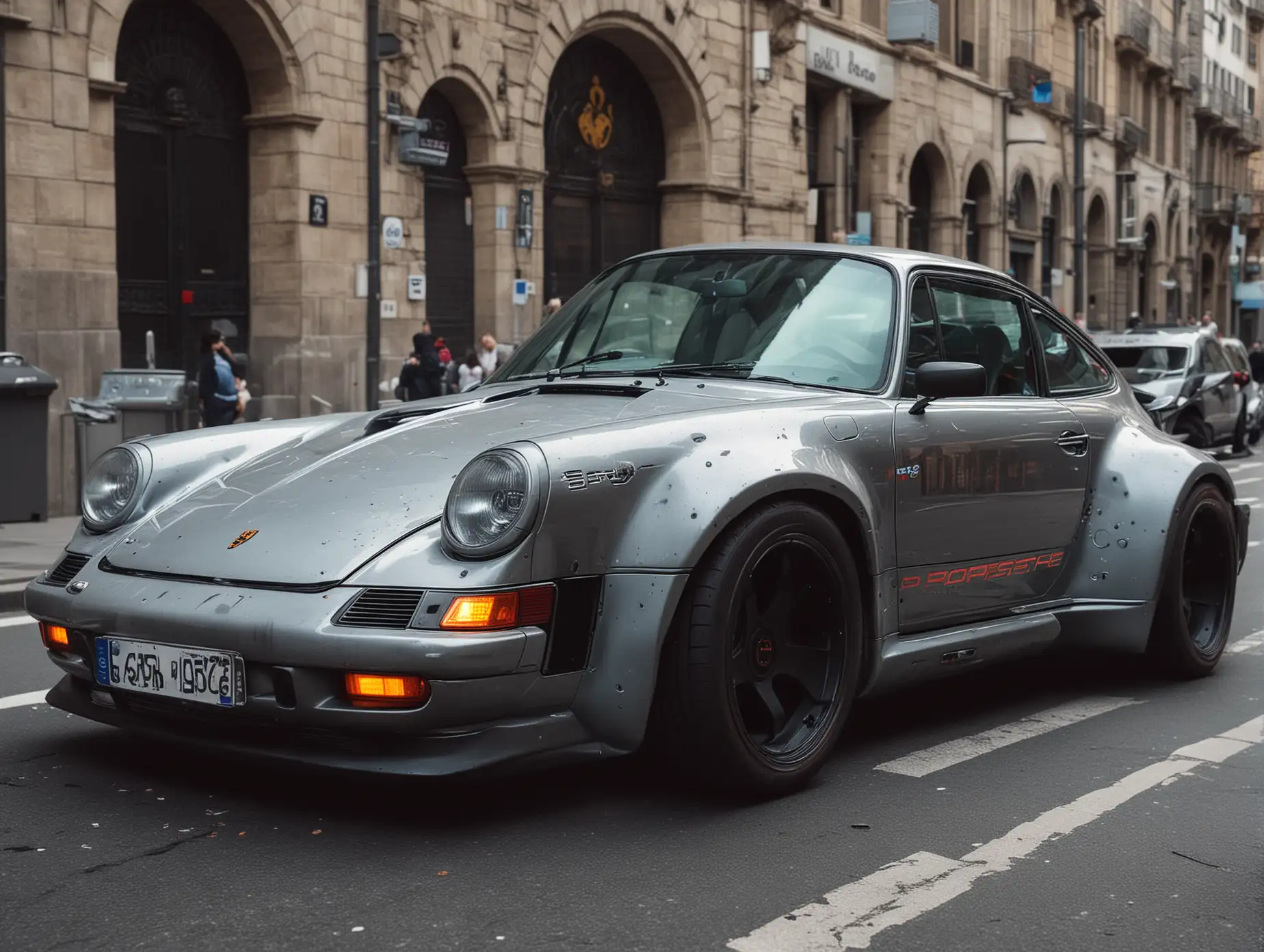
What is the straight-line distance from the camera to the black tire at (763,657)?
4137 millimetres

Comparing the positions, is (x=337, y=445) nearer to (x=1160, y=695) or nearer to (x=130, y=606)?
(x=130, y=606)

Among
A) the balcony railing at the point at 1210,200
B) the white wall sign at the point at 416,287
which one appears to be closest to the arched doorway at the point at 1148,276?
the balcony railing at the point at 1210,200

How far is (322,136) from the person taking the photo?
1794 centimetres

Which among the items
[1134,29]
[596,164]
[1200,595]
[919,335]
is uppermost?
[1134,29]

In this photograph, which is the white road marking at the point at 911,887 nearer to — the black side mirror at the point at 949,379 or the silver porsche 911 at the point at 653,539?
the silver porsche 911 at the point at 653,539

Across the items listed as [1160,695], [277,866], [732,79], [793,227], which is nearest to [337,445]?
[277,866]

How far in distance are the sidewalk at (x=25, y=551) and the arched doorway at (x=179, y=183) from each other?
348 centimetres

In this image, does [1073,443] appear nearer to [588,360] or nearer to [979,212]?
[588,360]

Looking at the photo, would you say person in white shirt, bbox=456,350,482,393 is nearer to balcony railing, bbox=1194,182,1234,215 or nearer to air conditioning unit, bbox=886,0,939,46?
air conditioning unit, bbox=886,0,939,46

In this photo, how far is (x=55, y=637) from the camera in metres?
4.39

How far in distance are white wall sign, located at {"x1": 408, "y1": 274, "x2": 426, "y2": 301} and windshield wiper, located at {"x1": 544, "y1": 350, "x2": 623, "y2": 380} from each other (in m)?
14.5

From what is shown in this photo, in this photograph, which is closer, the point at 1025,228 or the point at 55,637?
the point at 55,637

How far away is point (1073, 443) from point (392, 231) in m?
14.2

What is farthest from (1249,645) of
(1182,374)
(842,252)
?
(1182,374)
